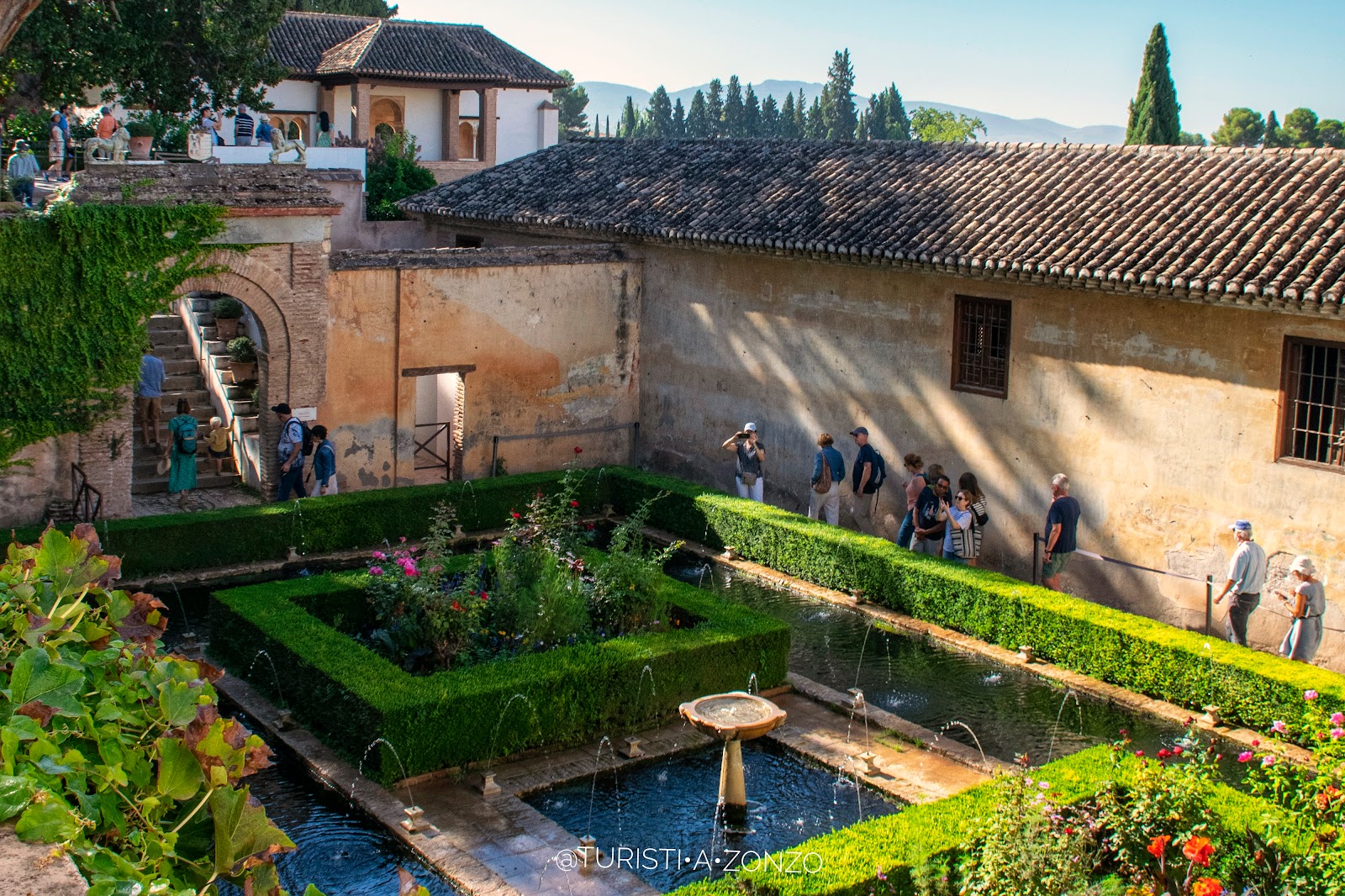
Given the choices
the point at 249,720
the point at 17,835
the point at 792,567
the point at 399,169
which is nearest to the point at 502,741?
the point at 249,720

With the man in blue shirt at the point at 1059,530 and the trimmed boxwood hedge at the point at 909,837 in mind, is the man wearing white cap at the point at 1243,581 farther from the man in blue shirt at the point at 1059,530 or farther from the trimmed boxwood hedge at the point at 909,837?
the trimmed boxwood hedge at the point at 909,837

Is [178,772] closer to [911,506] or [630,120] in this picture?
[911,506]

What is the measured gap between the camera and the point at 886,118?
289 feet

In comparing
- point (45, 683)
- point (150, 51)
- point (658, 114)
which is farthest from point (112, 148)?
point (658, 114)

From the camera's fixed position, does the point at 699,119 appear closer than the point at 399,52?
No

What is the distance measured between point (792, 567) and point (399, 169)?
18152mm

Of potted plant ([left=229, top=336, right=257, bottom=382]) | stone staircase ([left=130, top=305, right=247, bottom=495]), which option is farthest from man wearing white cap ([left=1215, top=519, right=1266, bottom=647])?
potted plant ([left=229, top=336, right=257, bottom=382])

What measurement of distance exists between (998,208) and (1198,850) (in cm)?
1055

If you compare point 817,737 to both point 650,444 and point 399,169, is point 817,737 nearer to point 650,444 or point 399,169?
point 650,444

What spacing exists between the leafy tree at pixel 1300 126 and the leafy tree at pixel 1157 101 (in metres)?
36.0

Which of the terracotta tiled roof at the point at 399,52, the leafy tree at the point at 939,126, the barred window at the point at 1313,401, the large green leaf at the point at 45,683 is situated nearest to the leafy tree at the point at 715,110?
the leafy tree at the point at 939,126

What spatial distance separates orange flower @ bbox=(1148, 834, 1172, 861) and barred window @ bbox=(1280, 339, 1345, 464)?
6.98 metres

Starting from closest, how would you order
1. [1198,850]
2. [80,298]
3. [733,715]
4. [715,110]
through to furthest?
[1198,850] < [733,715] < [80,298] < [715,110]

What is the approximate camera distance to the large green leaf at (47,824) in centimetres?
213
